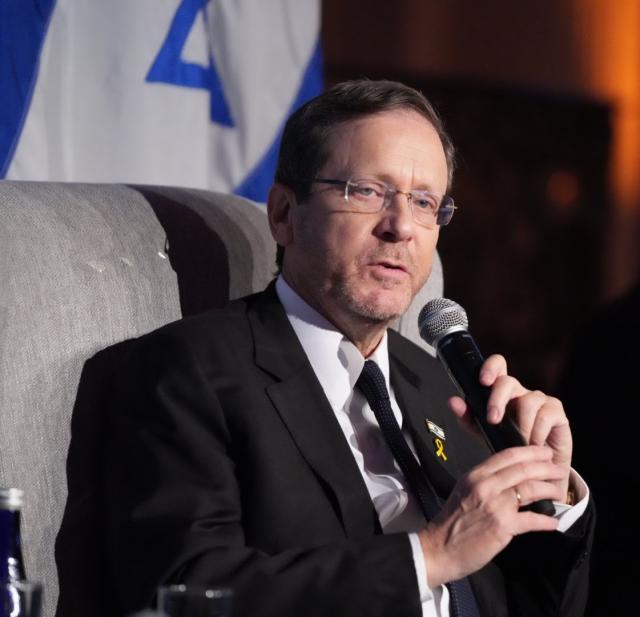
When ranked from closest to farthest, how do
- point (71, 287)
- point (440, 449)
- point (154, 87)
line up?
point (71, 287)
point (440, 449)
point (154, 87)

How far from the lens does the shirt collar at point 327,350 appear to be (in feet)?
5.92

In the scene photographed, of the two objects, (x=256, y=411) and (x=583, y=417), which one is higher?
(x=256, y=411)

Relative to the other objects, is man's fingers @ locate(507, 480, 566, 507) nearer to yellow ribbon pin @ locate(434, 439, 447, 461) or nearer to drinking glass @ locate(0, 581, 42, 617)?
yellow ribbon pin @ locate(434, 439, 447, 461)

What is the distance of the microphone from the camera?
5.19ft

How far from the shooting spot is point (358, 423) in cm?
180

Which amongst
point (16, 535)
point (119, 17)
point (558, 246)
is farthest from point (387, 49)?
point (16, 535)

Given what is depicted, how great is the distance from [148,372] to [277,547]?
12.2 inches

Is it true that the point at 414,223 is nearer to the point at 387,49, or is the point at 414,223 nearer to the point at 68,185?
the point at 68,185

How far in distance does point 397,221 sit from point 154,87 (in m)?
0.92

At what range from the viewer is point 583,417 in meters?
3.17

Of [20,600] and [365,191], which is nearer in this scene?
[20,600]

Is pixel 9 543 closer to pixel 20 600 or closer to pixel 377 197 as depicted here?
pixel 20 600

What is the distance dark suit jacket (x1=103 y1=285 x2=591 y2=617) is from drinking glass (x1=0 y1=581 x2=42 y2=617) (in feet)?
1.26

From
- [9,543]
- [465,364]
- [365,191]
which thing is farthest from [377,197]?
[9,543]
